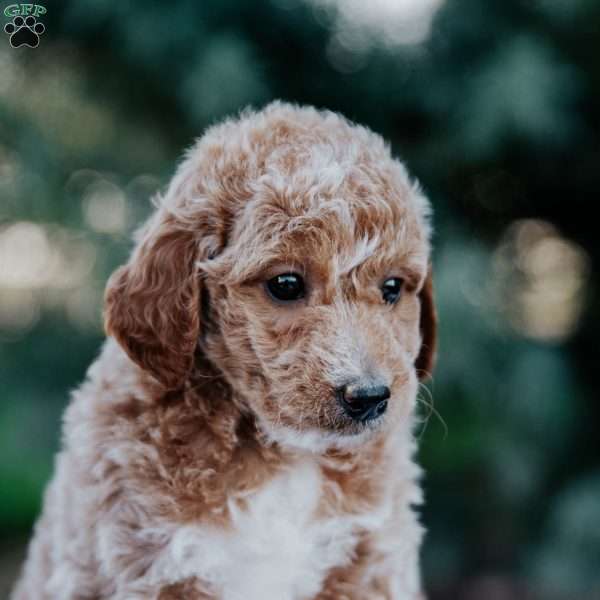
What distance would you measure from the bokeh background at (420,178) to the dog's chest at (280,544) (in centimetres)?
85

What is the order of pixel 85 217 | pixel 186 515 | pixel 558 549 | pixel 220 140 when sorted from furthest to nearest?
pixel 558 549 < pixel 85 217 < pixel 220 140 < pixel 186 515

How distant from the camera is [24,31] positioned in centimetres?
310

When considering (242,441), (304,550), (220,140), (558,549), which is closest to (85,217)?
(220,140)

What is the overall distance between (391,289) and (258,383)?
48cm

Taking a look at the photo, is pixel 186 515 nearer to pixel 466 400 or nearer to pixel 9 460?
pixel 9 460

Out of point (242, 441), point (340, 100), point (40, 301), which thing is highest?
point (340, 100)

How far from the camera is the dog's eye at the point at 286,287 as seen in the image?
236 cm

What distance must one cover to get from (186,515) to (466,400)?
6.08 ft

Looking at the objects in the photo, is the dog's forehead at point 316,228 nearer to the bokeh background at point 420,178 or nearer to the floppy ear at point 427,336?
the floppy ear at point 427,336

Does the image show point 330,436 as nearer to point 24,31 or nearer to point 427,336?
point 427,336

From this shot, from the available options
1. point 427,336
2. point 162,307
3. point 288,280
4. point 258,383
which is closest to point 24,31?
point 162,307

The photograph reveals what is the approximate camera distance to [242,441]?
251 centimetres

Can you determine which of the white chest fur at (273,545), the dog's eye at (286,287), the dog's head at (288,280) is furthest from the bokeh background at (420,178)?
the dog's eye at (286,287)

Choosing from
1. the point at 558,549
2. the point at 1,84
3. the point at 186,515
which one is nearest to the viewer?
the point at 186,515
